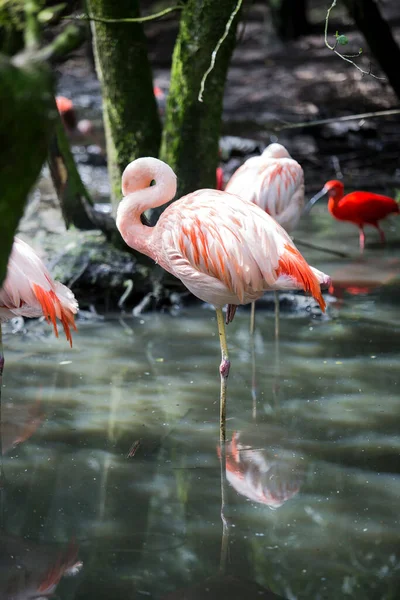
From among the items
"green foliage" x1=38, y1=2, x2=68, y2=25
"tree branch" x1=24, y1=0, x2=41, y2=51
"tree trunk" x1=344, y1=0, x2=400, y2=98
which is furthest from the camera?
"tree trunk" x1=344, y1=0, x2=400, y2=98

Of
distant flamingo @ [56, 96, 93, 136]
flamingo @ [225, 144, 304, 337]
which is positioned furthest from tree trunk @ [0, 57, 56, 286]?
distant flamingo @ [56, 96, 93, 136]

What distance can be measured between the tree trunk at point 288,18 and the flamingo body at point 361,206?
11.3m

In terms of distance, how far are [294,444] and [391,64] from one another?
754 cm

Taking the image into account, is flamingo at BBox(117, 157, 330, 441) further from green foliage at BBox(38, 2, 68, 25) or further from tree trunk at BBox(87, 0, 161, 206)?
tree trunk at BBox(87, 0, 161, 206)

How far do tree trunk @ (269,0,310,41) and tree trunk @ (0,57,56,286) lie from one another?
17.3 meters

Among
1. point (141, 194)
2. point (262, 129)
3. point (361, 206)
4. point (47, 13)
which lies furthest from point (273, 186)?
point (262, 129)

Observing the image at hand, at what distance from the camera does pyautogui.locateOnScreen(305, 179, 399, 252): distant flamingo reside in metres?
7.76

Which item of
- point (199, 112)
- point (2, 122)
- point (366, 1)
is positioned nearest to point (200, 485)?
point (2, 122)

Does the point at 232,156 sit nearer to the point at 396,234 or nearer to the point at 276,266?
the point at 396,234

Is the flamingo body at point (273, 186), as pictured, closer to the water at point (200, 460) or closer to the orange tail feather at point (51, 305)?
the water at point (200, 460)

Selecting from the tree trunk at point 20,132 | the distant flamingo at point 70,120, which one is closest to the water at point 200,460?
the tree trunk at point 20,132

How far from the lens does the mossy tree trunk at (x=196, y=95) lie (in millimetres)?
6090

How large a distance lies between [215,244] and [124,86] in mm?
2941

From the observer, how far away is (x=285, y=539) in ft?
11.1
